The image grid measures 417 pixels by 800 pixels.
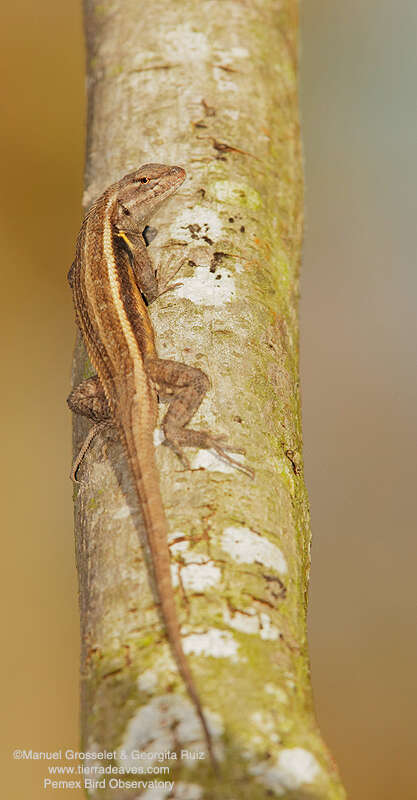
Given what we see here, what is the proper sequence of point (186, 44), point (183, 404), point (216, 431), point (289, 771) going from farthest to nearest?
point (186, 44) → point (183, 404) → point (216, 431) → point (289, 771)

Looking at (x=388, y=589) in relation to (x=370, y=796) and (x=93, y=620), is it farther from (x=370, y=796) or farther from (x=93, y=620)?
(x=93, y=620)

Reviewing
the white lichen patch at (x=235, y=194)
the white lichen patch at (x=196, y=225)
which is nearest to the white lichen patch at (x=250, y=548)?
the white lichen patch at (x=196, y=225)

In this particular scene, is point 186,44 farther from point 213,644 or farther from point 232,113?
point 213,644

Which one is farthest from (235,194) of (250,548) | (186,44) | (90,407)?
(250,548)

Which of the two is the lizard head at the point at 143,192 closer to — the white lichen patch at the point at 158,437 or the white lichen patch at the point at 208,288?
the white lichen patch at the point at 208,288

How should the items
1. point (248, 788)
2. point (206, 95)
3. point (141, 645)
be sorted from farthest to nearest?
point (206, 95), point (141, 645), point (248, 788)

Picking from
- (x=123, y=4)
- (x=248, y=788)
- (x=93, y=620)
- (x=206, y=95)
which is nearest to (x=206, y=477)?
(x=93, y=620)

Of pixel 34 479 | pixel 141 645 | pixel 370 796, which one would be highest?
pixel 34 479
